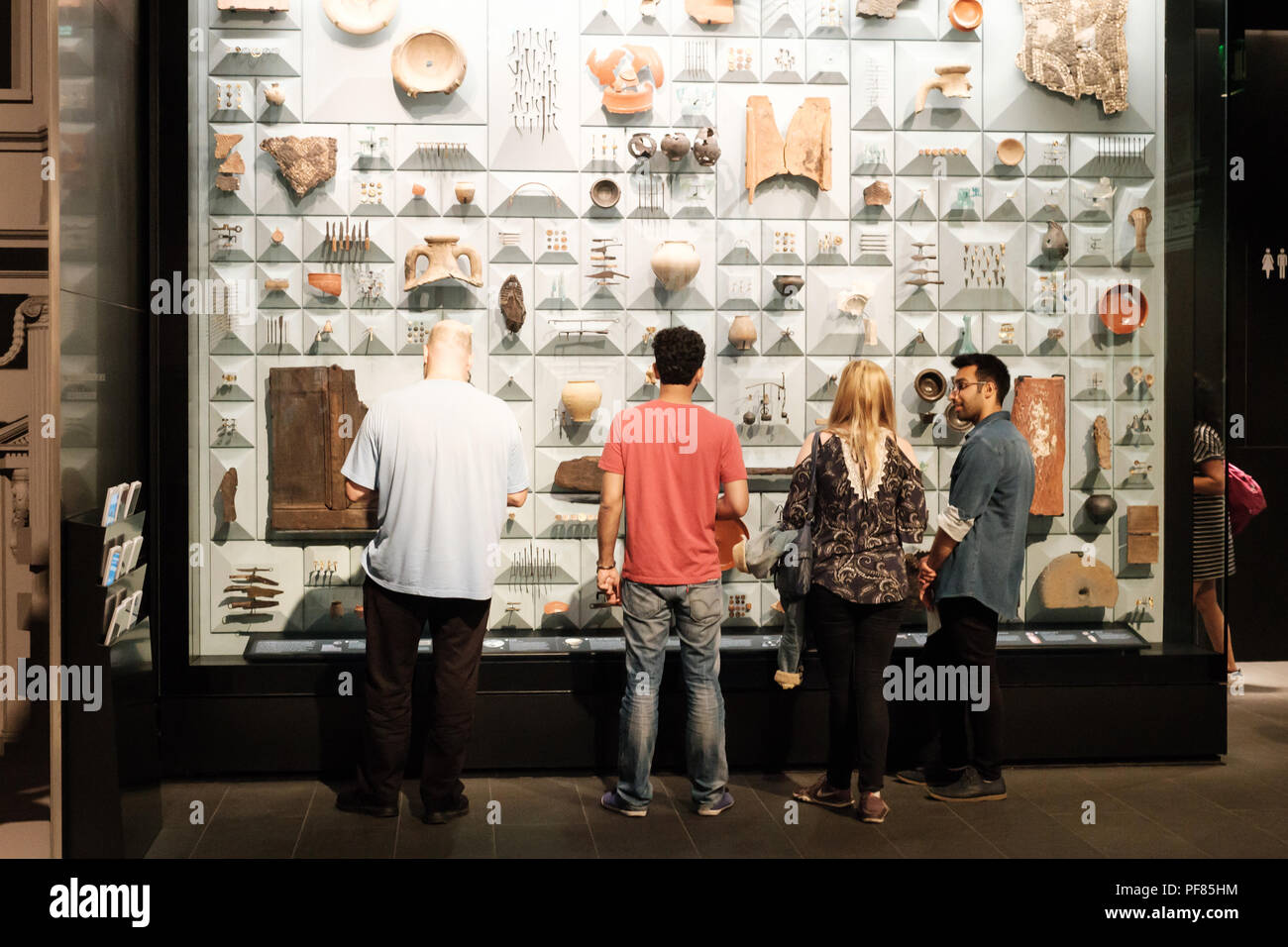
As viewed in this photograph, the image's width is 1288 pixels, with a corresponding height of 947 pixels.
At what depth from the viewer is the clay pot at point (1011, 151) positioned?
18.1 feet

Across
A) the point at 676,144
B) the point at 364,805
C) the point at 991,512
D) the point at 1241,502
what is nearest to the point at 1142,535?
the point at 1241,502

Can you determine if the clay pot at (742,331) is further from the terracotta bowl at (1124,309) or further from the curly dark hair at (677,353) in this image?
the terracotta bowl at (1124,309)

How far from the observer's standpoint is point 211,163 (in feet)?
16.8

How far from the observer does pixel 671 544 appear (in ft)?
14.5

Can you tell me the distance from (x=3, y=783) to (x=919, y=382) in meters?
4.09

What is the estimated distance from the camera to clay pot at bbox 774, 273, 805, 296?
17.7 ft

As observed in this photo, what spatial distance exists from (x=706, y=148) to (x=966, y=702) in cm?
260

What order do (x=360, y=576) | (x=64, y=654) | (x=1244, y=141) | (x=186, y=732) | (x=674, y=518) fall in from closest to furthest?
(x=64, y=654)
(x=674, y=518)
(x=186, y=732)
(x=360, y=576)
(x=1244, y=141)

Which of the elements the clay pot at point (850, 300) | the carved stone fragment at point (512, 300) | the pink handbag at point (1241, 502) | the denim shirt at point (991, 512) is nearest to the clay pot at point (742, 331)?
the clay pot at point (850, 300)

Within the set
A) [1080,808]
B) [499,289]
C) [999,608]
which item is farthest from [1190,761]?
[499,289]

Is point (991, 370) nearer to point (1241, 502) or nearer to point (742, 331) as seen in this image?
point (742, 331)

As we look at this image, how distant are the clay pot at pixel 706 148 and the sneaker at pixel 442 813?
9.50 feet

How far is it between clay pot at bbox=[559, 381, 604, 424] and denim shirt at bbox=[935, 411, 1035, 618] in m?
1.61

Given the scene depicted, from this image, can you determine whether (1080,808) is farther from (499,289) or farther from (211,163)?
(211,163)
